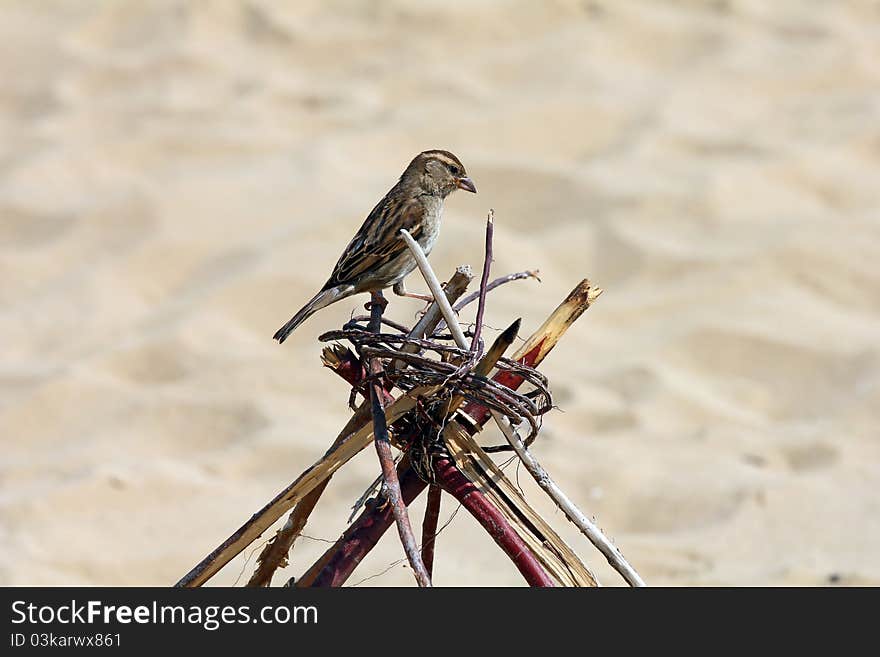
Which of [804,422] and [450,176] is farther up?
[804,422]

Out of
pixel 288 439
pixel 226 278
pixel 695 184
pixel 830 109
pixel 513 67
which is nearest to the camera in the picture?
pixel 288 439

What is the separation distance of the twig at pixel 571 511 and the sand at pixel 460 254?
1800 millimetres

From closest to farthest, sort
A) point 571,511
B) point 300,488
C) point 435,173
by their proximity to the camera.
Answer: point 571,511 < point 300,488 < point 435,173

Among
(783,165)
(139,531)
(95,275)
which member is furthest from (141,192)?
(783,165)

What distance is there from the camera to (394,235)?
3.13 meters

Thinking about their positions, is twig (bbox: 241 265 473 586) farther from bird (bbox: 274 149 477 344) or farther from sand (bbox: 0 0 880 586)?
sand (bbox: 0 0 880 586)

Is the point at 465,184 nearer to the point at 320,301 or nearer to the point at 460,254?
the point at 320,301

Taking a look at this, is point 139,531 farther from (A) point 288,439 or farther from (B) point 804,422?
(B) point 804,422

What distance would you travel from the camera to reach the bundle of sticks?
2.21 meters

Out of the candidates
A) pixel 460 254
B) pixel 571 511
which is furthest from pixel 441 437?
pixel 460 254

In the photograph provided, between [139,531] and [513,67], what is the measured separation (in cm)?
496

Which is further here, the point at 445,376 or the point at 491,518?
the point at 491,518

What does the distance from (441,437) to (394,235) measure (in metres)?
0.92

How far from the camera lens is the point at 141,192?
315 inches
